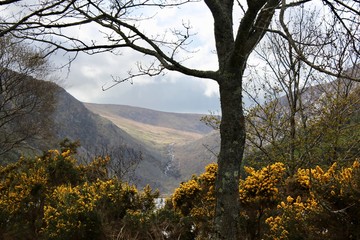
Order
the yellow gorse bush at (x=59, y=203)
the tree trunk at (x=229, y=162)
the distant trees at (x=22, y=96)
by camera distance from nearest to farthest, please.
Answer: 1. the tree trunk at (x=229, y=162)
2. the yellow gorse bush at (x=59, y=203)
3. the distant trees at (x=22, y=96)

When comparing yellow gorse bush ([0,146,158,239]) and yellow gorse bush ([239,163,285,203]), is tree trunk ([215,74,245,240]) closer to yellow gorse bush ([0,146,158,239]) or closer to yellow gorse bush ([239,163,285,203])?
yellow gorse bush ([239,163,285,203])

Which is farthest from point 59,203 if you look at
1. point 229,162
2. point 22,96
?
point 22,96

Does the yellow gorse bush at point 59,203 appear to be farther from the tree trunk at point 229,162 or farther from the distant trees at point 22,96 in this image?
the distant trees at point 22,96

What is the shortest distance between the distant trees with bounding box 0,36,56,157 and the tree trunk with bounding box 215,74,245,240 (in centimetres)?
1848

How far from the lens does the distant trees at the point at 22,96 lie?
72.0ft

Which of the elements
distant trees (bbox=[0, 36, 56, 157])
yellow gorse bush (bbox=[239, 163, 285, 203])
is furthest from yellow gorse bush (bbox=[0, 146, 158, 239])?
distant trees (bbox=[0, 36, 56, 157])

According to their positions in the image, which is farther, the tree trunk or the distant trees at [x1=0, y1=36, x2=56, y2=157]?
the distant trees at [x1=0, y1=36, x2=56, y2=157]

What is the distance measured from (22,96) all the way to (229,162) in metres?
23.0

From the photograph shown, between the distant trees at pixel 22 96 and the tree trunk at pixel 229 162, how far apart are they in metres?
18.5

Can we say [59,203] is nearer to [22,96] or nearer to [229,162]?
[229,162]

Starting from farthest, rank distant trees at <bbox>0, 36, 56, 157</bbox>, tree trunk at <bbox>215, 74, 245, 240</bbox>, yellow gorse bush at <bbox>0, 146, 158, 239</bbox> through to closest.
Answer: distant trees at <bbox>0, 36, 56, 157</bbox> → yellow gorse bush at <bbox>0, 146, 158, 239</bbox> → tree trunk at <bbox>215, 74, 245, 240</bbox>

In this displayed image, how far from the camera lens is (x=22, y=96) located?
2439 cm

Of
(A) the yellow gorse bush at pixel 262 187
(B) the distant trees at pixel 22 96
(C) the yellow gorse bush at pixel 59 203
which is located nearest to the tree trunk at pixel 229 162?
(A) the yellow gorse bush at pixel 262 187

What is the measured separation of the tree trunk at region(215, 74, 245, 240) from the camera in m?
4.33
